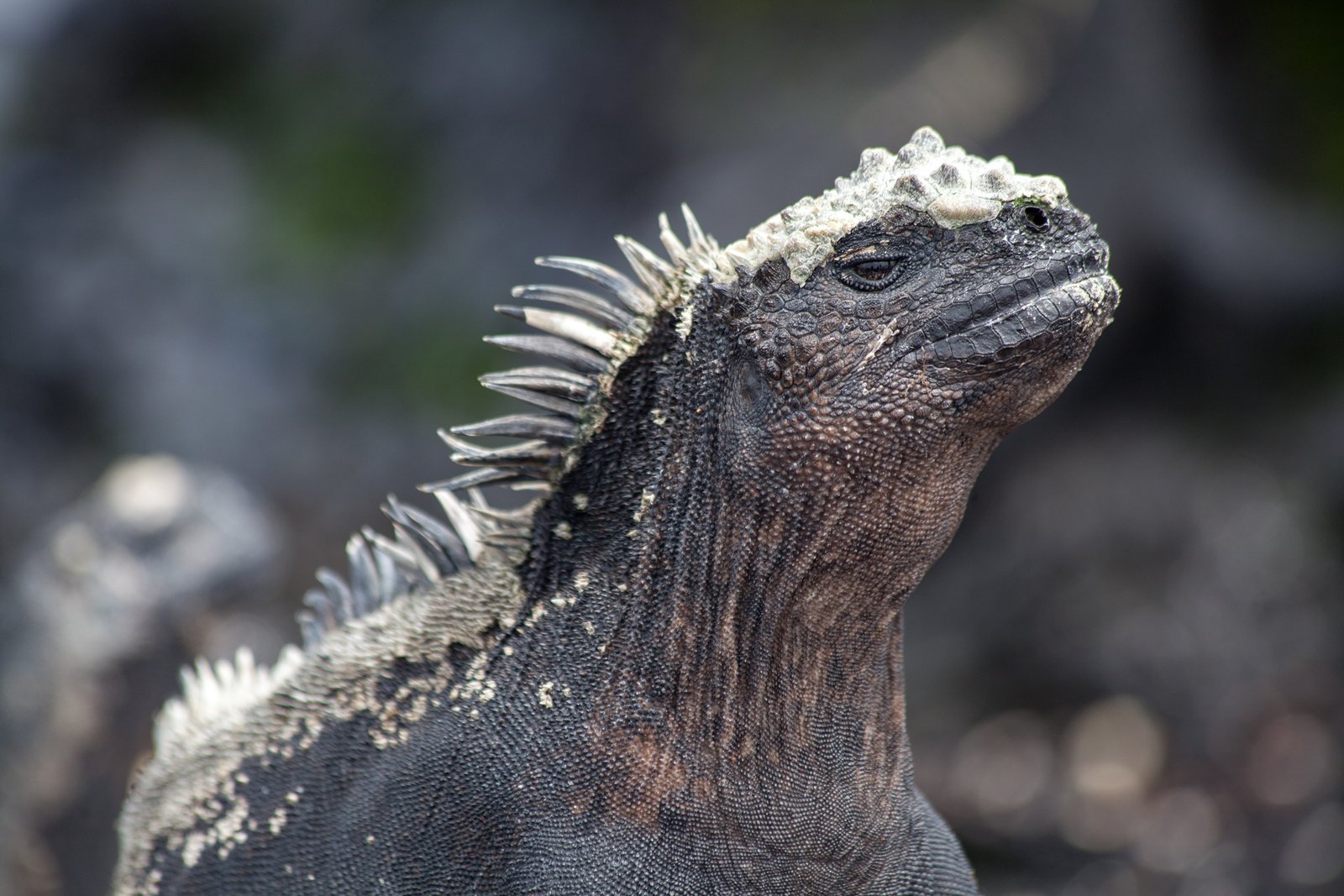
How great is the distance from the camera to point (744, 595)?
2377mm

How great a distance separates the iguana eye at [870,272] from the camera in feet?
7.65

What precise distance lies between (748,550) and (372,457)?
8.11 metres

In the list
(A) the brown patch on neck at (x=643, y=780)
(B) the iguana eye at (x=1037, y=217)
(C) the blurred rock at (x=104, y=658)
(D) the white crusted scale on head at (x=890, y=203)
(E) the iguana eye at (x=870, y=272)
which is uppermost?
(C) the blurred rock at (x=104, y=658)

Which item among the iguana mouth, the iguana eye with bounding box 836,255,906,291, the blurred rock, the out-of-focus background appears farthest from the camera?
the out-of-focus background

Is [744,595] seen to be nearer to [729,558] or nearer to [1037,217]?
[729,558]

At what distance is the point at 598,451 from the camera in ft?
8.36

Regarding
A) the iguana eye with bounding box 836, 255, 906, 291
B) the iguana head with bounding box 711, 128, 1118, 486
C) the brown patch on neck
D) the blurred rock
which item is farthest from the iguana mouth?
the blurred rock

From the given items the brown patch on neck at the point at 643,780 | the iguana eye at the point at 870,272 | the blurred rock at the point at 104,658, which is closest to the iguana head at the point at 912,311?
the iguana eye at the point at 870,272

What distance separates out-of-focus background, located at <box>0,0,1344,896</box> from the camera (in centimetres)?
600

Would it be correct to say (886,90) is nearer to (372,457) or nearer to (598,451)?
(372,457)

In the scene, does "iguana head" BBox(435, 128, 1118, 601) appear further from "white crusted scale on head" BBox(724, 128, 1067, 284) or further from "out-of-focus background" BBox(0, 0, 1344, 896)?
"out-of-focus background" BBox(0, 0, 1344, 896)

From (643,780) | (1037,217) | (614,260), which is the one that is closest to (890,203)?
(1037,217)

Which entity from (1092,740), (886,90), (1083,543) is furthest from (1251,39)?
(1092,740)

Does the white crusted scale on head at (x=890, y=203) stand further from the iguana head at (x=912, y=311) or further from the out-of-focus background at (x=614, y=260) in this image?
the out-of-focus background at (x=614, y=260)
